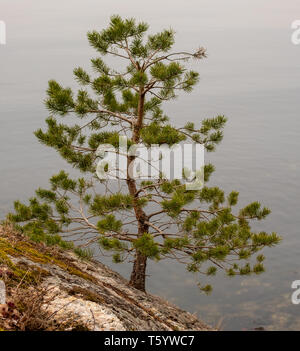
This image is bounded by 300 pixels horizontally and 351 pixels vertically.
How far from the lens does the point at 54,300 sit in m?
6.12

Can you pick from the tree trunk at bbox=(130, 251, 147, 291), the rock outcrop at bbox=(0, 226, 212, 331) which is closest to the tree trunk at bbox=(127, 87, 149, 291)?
the tree trunk at bbox=(130, 251, 147, 291)

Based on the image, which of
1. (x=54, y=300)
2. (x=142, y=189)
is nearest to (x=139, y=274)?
(x=142, y=189)

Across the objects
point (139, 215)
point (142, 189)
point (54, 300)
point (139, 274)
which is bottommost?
point (139, 274)

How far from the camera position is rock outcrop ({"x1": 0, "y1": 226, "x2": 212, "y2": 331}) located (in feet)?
16.6

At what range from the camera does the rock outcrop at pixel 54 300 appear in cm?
506

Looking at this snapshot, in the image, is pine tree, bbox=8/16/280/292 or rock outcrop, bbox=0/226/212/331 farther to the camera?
pine tree, bbox=8/16/280/292

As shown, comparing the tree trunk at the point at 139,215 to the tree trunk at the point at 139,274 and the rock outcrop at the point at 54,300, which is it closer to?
the tree trunk at the point at 139,274

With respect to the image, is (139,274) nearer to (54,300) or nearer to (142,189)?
(142,189)

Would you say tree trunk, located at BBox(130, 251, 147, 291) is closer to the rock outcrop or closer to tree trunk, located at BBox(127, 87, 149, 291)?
tree trunk, located at BBox(127, 87, 149, 291)

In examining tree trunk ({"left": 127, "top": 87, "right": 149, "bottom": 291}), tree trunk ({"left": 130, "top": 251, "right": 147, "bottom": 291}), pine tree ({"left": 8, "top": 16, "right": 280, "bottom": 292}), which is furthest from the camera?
tree trunk ({"left": 130, "top": 251, "right": 147, "bottom": 291})

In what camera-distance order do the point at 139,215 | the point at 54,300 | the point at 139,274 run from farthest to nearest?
1. the point at 139,274
2. the point at 139,215
3. the point at 54,300
